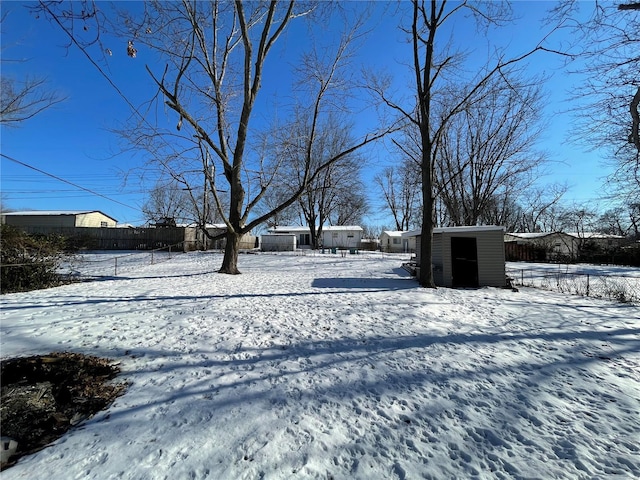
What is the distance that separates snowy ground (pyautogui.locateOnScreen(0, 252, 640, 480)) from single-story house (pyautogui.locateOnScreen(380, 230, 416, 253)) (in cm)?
3340

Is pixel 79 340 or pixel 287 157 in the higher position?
pixel 287 157

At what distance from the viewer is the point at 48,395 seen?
3273mm

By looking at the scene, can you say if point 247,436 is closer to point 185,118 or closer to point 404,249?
point 185,118

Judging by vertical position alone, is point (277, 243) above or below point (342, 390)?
above

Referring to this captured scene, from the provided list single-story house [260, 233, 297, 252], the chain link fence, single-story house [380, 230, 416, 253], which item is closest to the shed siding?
the chain link fence

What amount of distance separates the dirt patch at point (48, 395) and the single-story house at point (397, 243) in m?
38.7

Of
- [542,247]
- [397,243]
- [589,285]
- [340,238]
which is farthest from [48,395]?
[397,243]

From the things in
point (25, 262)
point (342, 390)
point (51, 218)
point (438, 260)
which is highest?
point (51, 218)

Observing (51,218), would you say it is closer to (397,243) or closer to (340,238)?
(340,238)

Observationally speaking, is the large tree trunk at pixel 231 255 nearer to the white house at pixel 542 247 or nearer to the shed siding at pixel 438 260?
the shed siding at pixel 438 260

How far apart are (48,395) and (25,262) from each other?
7.99 meters

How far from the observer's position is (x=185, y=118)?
35.3 ft

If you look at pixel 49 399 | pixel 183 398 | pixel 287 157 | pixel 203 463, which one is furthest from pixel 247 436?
pixel 287 157

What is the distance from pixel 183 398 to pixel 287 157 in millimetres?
11358
